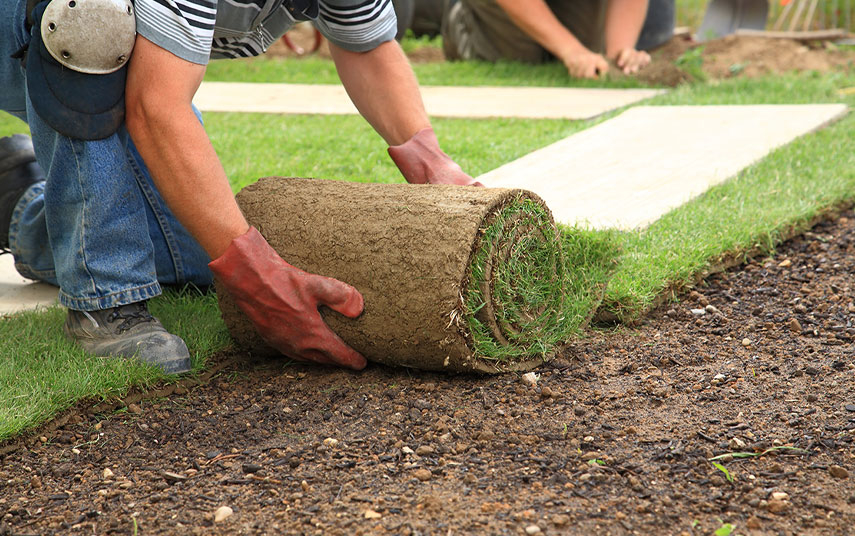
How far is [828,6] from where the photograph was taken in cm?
822

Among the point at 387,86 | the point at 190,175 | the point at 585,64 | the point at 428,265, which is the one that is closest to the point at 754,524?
the point at 428,265

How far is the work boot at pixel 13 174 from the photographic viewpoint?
2.89 metres

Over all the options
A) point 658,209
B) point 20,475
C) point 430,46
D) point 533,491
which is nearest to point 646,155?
point 658,209

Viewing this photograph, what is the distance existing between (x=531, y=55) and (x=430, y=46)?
2.12 m

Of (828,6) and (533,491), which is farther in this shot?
(828,6)

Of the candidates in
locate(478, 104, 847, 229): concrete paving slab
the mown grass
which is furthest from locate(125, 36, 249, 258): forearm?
locate(478, 104, 847, 229): concrete paving slab

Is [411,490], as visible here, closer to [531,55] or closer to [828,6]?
[531,55]

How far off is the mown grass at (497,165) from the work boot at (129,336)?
1.9 inches

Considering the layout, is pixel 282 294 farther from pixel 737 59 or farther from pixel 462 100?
pixel 737 59

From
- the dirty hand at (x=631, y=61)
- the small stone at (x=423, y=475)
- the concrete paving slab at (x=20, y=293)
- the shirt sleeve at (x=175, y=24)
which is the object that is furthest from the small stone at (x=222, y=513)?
the dirty hand at (x=631, y=61)

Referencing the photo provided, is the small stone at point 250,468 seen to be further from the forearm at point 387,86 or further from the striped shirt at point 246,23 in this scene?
the forearm at point 387,86

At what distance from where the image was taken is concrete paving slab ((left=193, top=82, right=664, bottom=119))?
16.8 ft

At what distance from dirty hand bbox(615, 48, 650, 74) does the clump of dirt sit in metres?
0.07

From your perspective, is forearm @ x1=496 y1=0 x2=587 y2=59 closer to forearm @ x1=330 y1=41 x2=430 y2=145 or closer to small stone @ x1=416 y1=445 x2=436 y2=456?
forearm @ x1=330 y1=41 x2=430 y2=145
